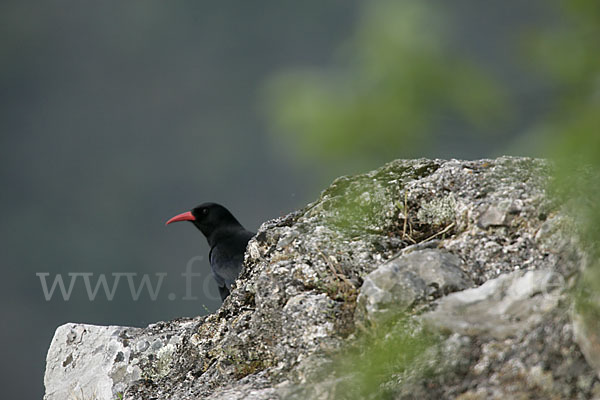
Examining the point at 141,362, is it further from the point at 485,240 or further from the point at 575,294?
the point at 575,294

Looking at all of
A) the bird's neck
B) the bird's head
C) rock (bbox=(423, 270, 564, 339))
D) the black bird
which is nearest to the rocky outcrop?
rock (bbox=(423, 270, 564, 339))

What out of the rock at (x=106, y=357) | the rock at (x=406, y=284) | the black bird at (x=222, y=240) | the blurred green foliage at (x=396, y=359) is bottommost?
the blurred green foliage at (x=396, y=359)

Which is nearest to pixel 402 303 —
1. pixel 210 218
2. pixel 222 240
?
pixel 222 240

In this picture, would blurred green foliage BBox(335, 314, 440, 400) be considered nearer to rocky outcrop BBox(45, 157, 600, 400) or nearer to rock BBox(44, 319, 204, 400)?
rocky outcrop BBox(45, 157, 600, 400)

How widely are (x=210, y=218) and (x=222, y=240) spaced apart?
0.50 m

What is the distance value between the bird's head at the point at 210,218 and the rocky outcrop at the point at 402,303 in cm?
382

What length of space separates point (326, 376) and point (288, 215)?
1.92 metres

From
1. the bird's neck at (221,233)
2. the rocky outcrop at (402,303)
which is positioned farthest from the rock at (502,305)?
the bird's neck at (221,233)

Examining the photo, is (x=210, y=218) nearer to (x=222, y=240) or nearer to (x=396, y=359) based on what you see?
(x=222, y=240)

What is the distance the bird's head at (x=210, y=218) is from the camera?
9500 millimetres

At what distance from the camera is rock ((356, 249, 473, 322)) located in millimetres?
3717

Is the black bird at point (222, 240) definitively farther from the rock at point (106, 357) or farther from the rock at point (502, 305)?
the rock at point (502, 305)

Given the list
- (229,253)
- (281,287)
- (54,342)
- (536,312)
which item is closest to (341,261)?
(281,287)

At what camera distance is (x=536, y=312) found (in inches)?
132
